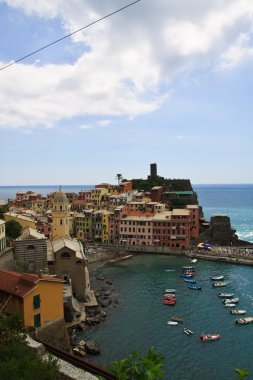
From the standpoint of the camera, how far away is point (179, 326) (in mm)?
34031

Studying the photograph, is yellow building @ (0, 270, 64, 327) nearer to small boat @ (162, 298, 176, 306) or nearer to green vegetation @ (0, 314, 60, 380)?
green vegetation @ (0, 314, 60, 380)

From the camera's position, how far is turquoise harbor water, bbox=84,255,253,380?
2734cm

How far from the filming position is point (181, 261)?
6247cm

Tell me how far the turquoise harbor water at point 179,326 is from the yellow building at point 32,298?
4891 mm

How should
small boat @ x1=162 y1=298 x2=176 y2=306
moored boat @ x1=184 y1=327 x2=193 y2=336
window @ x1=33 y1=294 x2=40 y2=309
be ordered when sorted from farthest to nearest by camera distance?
small boat @ x1=162 y1=298 x2=176 y2=306, moored boat @ x1=184 y1=327 x2=193 y2=336, window @ x1=33 y1=294 x2=40 y2=309

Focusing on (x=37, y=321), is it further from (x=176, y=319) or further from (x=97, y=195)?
(x=97, y=195)

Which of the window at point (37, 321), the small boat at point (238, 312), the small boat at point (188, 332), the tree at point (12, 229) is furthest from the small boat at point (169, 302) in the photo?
the tree at point (12, 229)

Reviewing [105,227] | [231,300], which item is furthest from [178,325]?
[105,227]

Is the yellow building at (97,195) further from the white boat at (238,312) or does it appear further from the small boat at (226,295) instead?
the white boat at (238,312)

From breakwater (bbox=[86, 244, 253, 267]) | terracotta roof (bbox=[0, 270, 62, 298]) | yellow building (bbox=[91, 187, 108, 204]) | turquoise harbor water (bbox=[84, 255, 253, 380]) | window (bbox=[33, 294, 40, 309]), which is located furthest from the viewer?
yellow building (bbox=[91, 187, 108, 204])

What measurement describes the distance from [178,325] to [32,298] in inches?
595

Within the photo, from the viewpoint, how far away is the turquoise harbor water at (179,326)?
89.7ft

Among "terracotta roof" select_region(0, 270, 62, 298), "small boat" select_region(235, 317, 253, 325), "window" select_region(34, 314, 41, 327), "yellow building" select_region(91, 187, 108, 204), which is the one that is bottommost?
"small boat" select_region(235, 317, 253, 325)

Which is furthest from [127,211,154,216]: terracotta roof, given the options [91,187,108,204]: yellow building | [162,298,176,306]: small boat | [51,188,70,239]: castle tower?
[162,298,176,306]: small boat
